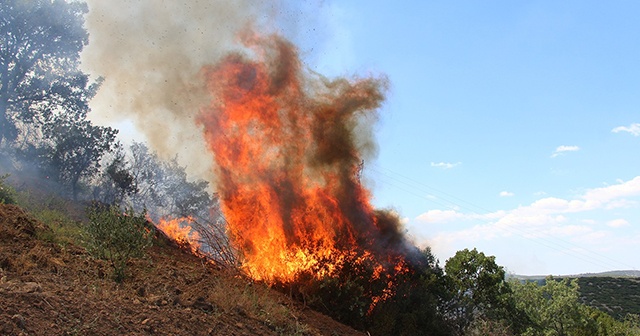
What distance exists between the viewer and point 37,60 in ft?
99.5

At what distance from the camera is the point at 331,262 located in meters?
14.9

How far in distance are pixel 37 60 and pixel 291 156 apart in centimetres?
2357

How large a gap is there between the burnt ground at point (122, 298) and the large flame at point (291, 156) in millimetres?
3006

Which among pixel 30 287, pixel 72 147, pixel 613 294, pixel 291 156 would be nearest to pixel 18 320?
pixel 30 287

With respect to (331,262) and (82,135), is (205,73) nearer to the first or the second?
(331,262)

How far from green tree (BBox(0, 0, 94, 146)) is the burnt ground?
21.7 meters

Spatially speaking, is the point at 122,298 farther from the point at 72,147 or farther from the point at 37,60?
the point at 37,60

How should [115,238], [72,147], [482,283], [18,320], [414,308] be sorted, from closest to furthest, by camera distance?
1. [18,320]
2. [115,238]
3. [414,308]
4. [482,283]
5. [72,147]

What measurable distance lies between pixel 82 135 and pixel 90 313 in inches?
1037

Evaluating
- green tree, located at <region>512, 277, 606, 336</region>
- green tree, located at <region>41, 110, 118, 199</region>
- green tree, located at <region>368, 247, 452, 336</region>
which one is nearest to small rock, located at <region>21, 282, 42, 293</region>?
green tree, located at <region>368, 247, 452, 336</region>

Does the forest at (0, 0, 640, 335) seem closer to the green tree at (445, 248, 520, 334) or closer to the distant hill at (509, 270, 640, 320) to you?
the green tree at (445, 248, 520, 334)

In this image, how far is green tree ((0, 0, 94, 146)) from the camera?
29.2 metres

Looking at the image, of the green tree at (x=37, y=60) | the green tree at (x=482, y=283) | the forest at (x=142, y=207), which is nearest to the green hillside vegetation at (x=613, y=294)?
the forest at (x=142, y=207)

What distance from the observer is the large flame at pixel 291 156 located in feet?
51.4
